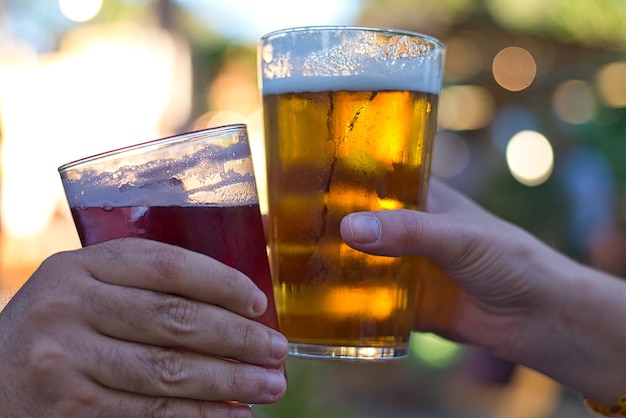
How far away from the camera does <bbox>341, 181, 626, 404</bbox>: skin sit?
1.40m

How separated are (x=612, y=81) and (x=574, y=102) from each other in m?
0.39

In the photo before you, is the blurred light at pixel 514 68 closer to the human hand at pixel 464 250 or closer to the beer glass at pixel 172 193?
the human hand at pixel 464 250

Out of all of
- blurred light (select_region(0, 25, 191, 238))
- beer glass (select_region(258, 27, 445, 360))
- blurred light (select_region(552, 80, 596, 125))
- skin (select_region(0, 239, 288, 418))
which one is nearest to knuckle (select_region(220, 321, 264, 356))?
skin (select_region(0, 239, 288, 418))

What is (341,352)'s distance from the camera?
1149 millimetres

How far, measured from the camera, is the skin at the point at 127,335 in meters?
0.85

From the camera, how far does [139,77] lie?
4969mm

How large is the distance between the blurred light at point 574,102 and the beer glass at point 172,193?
234 inches

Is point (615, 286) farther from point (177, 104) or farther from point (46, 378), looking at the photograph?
point (177, 104)

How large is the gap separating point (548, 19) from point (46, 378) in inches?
244

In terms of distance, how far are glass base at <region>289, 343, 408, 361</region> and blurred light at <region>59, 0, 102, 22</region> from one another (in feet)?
15.1

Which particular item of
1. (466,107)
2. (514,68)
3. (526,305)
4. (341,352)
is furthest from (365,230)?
(466,107)

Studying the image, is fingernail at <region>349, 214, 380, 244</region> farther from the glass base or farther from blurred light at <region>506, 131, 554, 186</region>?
blurred light at <region>506, 131, 554, 186</region>

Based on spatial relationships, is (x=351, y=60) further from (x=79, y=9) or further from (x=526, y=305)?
(x=79, y=9)

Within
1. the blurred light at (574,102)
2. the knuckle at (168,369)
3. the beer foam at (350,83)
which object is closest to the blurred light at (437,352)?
the blurred light at (574,102)
